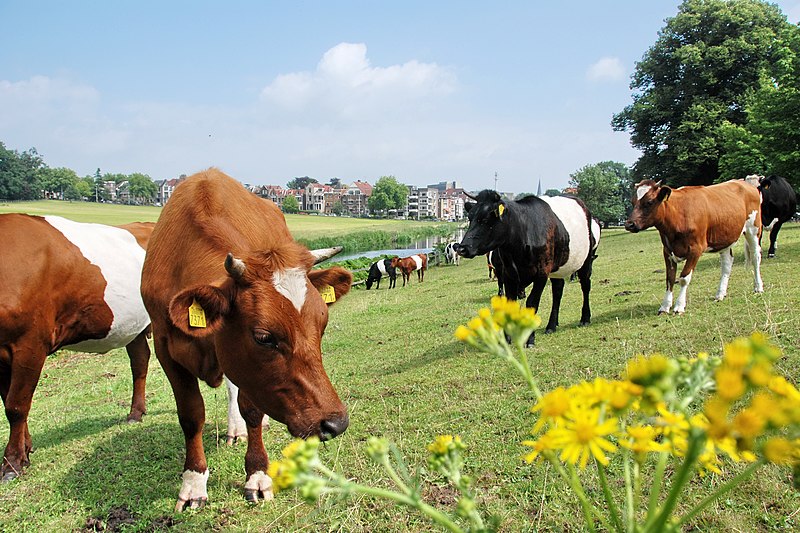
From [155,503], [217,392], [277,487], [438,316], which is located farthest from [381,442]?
[438,316]

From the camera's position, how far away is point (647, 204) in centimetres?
756

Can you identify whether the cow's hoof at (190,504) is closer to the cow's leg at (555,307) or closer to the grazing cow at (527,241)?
the grazing cow at (527,241)

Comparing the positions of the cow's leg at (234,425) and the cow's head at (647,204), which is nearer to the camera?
the cow's leg at (234,425)

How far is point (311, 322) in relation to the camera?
3217 mm

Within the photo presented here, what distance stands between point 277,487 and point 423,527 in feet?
8.06

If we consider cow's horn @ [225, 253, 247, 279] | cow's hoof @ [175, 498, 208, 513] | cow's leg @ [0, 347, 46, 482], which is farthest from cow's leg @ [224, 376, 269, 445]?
cow's horn @ [225, 253, 247, 279]

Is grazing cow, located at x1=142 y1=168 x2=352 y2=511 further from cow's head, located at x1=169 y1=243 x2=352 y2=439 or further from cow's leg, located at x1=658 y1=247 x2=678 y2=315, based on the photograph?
cow's leg, located at x1=658 y1=247 x2=678 y2=315

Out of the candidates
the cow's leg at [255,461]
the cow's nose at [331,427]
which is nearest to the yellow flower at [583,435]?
the cow's nose at [331,427]

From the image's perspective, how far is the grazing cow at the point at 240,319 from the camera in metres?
3.13

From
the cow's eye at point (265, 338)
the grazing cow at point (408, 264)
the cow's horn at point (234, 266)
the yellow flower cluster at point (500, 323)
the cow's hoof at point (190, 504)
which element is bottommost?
the grazing cow at point (408, 264)

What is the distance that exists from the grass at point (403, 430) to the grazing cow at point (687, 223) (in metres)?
0.46

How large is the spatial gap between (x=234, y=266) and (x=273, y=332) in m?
0.44

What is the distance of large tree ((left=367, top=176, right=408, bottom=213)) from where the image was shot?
151m

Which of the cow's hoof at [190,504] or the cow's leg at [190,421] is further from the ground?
the cow's leg at [190,421]
